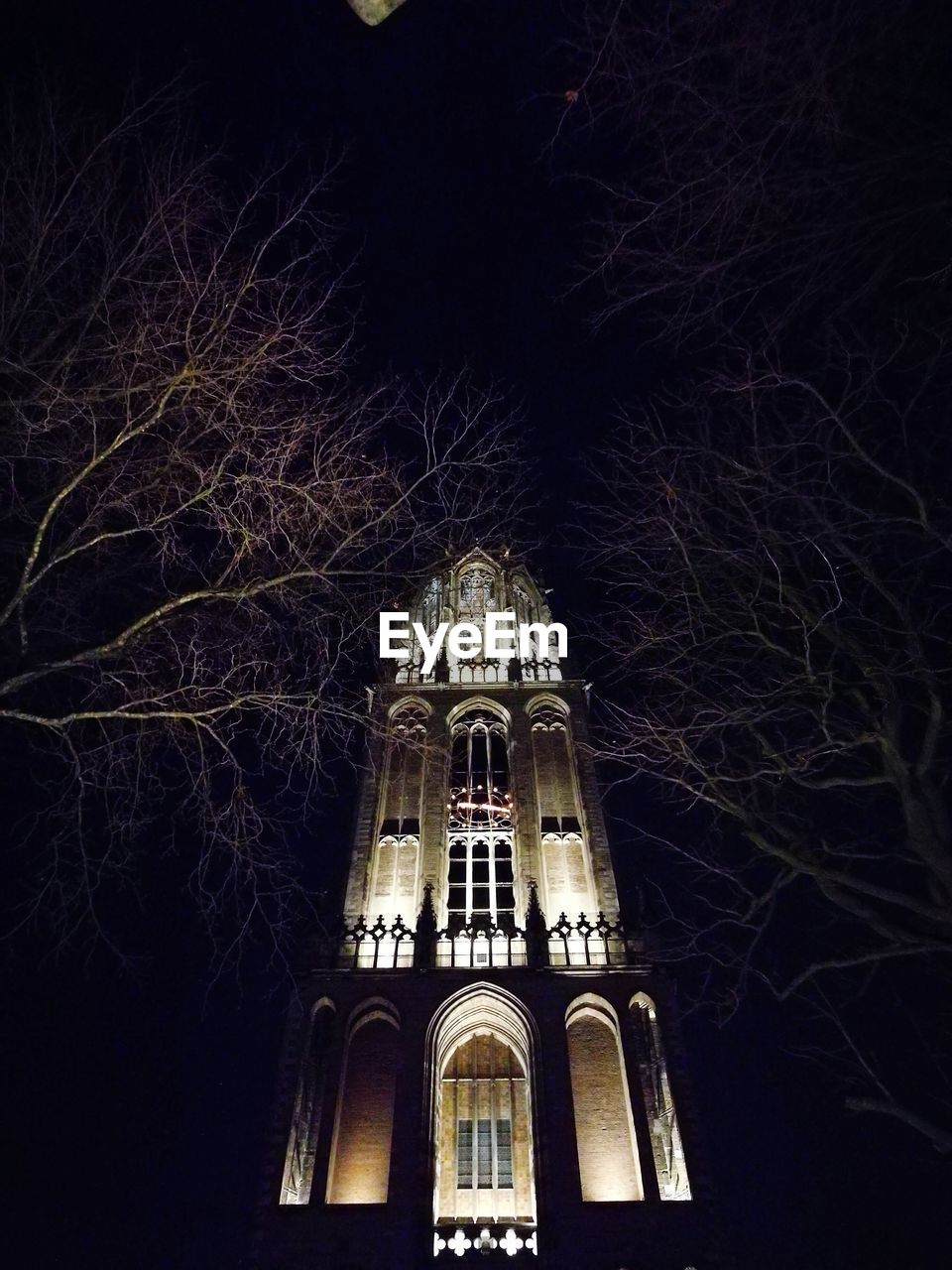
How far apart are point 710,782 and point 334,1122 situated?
13.0 meters

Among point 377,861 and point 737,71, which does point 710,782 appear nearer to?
point 737,71

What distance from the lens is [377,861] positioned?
76.2 ft

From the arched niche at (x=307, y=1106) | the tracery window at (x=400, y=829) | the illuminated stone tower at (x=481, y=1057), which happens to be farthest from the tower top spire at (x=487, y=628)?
the arched niche at (x=307, y=1106)

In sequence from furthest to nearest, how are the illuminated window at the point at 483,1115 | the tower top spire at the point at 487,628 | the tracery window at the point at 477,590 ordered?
the tracery window at the point at 477,590
the tower top spire at the point at 487,628
the illuminated window at the point at 483,1115

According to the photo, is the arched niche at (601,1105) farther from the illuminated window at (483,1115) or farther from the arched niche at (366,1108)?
the arched niche at (366,1108)

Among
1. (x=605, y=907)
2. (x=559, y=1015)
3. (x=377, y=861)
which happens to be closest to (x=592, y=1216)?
(x=559, y=1015)

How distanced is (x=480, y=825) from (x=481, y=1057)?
6.56 meters

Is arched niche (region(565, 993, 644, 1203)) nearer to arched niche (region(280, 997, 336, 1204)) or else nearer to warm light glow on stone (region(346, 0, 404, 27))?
arched niche (region(280, 997, 336, 1204))

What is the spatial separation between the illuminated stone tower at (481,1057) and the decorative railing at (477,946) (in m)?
0.06

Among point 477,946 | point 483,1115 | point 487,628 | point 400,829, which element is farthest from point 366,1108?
point 487,628

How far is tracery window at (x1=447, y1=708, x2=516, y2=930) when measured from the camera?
22219 millimetres

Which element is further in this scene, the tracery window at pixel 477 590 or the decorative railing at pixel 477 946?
the tracery window at pixel 477 590

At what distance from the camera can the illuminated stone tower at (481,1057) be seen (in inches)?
606

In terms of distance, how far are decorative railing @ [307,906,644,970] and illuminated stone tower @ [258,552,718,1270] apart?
58 mm
